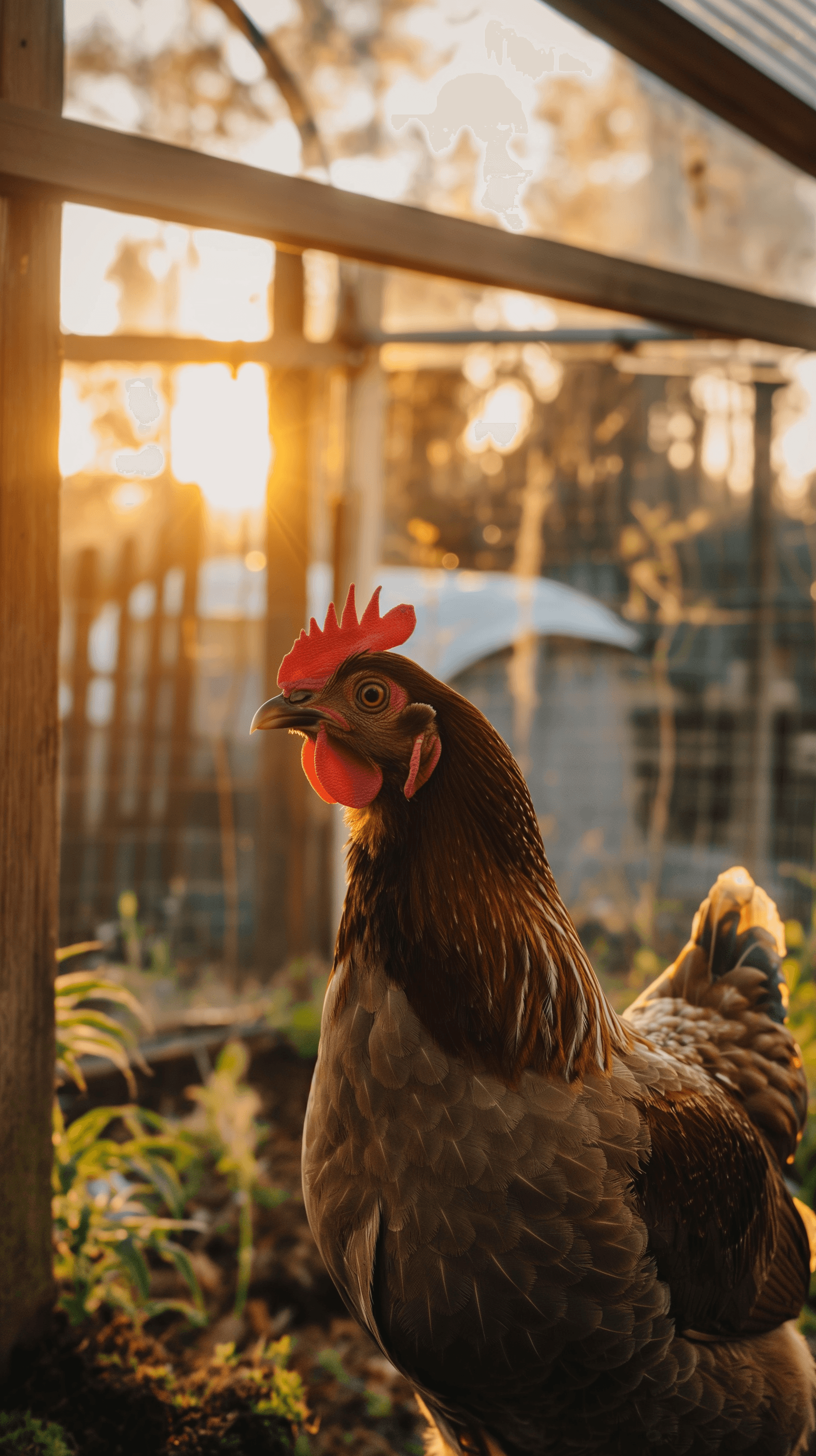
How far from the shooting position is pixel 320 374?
4129mm

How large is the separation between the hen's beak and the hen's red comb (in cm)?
4

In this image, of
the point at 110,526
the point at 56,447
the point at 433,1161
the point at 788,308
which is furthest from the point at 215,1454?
the point at 110,526

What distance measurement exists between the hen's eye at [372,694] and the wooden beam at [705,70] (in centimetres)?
167

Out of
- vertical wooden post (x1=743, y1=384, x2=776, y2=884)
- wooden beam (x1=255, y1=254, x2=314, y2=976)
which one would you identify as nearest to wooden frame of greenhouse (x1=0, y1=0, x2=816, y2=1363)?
wooden beam (x1=255, y1=254, x2=314, y2=976)

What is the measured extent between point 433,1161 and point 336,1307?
1.57 meters

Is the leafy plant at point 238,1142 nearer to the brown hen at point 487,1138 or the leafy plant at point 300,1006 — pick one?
the leafy plant at point 300,1006

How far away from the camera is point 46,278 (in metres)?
1.80

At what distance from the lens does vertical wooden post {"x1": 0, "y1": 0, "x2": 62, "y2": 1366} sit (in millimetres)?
1754

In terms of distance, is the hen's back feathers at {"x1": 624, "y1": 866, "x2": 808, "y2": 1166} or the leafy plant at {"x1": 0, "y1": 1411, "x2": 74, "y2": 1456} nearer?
the leafy plant at {"x1": 0, "y1": 1411, "x2": 74, "y2": 1456}

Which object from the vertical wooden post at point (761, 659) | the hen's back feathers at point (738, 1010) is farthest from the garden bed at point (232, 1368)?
the vertical wooden post at point (761, 659)

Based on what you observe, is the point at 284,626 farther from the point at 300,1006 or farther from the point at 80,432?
the point at 300,1006

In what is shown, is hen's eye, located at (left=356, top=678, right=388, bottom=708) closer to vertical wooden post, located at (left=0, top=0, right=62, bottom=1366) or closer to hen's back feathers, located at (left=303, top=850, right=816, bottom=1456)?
Result: hen's back feathers, located at (left=303, top=850, right=816, bottom=1456)

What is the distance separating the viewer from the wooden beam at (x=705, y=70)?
2.00 meters

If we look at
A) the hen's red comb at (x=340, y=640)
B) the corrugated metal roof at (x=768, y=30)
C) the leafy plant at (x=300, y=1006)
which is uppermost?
the corrugated metal roof at (x=768, y=30)
